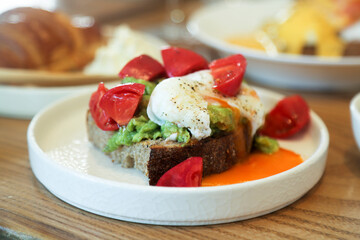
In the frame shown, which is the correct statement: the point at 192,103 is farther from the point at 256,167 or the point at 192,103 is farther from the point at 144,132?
the point at 256,167

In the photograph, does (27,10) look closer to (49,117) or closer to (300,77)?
(49,117)

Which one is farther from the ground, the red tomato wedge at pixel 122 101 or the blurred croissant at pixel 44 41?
the red tomato wedge at pixel 122 101

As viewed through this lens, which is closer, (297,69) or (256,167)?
(256,167)

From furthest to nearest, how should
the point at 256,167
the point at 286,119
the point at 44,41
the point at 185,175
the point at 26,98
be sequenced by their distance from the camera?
1. the point at 44,41
2. the point at 26,98
3. the point at 286,119
4. the point at 256,167
5. the point at 185,175

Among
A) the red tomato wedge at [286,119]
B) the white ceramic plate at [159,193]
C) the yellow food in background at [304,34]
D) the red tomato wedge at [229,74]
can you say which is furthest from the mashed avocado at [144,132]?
the yellow food in background at [304,34]

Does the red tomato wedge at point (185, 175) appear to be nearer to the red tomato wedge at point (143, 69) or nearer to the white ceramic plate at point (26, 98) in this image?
the red tomato wedge at point (143, 69)

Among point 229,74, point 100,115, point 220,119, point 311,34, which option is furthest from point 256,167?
point 311,34

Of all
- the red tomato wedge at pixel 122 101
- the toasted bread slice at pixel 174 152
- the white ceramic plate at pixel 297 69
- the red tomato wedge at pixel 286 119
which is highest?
the red tomato wedge at pixel 122 101
